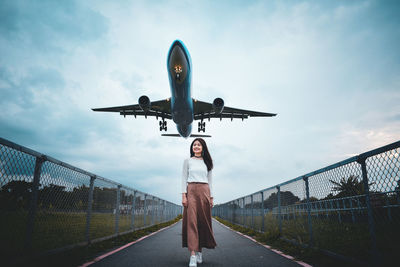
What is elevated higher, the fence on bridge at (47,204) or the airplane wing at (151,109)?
the airplane wing at (151,109)

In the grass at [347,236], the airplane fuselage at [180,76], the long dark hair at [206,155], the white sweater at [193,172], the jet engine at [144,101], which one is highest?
the airplane fuselage at [180,76]

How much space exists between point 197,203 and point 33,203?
2.41 metres

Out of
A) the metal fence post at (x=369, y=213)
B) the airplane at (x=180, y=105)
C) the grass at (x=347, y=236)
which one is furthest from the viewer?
the airplane at (x=180, y=105)

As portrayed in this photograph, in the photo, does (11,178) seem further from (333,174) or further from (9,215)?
(333,174)

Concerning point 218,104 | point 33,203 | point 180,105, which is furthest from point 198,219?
point 218,104

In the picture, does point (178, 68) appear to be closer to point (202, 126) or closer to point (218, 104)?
point (218, 104)

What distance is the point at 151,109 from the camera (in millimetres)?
20109

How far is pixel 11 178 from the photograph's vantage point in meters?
3.11

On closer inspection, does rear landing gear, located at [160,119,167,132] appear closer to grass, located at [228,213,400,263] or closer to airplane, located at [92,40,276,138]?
airplane, located at [92,40,276,138]

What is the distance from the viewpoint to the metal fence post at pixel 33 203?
135 inches

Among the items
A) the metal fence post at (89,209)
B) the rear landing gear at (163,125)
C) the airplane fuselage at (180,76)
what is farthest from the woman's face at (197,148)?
the rear landing gear at (163,125)

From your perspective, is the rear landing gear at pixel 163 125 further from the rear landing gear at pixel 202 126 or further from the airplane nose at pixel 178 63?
the airplane nose at pixel 178 63

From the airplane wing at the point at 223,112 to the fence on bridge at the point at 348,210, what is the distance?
14.2m

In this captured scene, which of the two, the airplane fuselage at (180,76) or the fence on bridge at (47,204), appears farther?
the airplane fuselage at (180,76)
